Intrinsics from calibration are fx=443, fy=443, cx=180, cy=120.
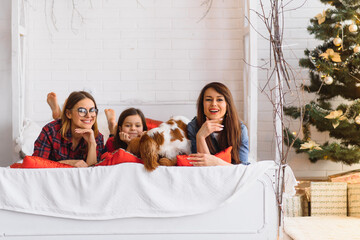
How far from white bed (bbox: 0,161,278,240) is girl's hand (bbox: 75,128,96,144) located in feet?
1.12

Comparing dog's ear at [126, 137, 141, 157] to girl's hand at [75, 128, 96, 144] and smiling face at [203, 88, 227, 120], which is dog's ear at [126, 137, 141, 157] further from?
smiling face at [203, 88, 227, 120]

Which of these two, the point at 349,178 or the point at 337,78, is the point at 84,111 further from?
the point at 349,178

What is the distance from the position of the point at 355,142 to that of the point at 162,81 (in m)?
1.71

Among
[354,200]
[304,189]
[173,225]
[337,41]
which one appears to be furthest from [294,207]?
[173,225]

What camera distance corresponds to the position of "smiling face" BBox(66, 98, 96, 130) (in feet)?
8.44

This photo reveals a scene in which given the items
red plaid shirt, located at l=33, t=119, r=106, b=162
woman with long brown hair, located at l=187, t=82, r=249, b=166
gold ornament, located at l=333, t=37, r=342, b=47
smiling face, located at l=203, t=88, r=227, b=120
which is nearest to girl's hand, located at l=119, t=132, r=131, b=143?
red plaid shirt, located at l=33, t=119, r=106, b=162

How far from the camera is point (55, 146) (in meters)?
2.64

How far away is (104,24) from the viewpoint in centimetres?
397

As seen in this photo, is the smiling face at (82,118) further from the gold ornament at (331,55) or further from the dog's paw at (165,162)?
the gold ornament at (331,55)

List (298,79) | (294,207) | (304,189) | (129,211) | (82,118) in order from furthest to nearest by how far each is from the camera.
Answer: (298,79), (304,189), (294,207), (82,118), (129,211)

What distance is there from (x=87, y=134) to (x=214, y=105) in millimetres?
744

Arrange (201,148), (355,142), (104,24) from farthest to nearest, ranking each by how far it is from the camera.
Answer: (104,24), (355,142), (201,148)

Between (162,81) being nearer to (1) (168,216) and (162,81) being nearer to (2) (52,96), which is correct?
(2) (52,96)

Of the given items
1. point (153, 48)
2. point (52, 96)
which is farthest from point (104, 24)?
point (52, 96)
